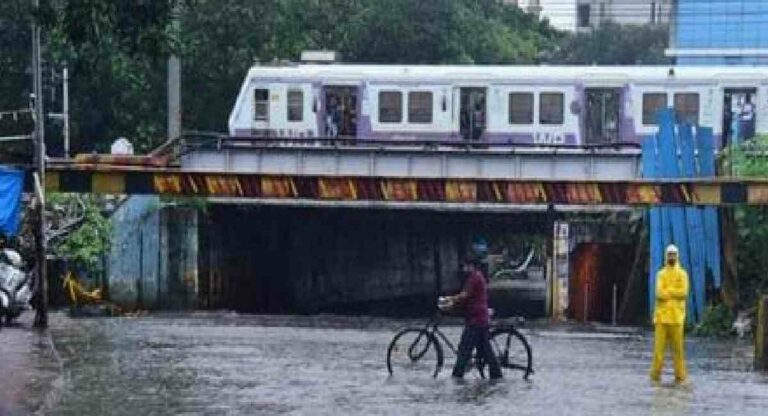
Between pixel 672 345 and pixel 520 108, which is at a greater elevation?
pixel 520 108

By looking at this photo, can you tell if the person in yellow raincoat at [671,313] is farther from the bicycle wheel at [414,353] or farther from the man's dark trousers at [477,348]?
the bicycle wheel at [414,353]

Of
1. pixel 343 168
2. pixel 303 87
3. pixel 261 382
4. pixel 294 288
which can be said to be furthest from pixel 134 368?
pixel 294 288

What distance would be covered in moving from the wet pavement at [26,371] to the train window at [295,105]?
1903 cm

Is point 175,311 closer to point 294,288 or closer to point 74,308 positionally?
point 74,308

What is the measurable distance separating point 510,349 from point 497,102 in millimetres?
23393

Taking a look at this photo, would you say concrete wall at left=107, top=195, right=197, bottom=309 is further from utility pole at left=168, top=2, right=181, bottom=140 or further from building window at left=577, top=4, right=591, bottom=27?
building window at left=577, top=4, right=591, bottom=27

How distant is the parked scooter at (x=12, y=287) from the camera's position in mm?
30953

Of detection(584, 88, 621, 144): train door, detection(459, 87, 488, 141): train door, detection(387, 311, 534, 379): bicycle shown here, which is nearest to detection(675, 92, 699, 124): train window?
detection(584, 88, 621, 144): train door

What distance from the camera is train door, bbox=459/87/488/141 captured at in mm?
46938

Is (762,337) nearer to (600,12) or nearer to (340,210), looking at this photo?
(340,210)

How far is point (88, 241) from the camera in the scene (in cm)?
4200

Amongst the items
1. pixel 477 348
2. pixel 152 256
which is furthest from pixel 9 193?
pixel 477 348

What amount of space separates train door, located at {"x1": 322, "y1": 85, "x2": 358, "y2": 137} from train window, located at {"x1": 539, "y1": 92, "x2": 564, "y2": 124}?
18.4 ft

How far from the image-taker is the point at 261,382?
2175 centimetres
